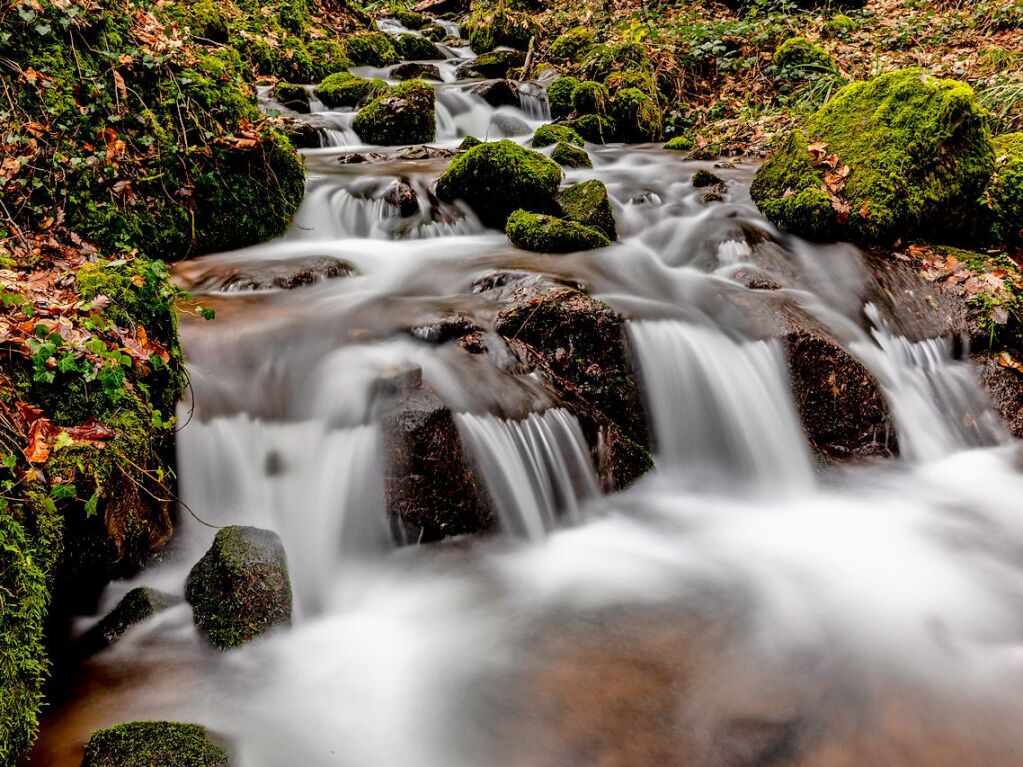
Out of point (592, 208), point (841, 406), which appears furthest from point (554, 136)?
point (841, 406)

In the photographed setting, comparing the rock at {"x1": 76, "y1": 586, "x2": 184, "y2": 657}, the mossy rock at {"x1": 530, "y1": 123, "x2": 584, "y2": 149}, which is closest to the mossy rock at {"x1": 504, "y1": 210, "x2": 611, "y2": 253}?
the mossy rock at {"x1": 530, "y1": 123, "x2": 584, "y2": 149}

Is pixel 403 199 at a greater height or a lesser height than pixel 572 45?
lesser

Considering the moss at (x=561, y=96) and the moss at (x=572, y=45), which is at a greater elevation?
the moss at (x=572, y=45)

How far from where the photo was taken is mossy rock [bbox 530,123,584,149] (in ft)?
34.0

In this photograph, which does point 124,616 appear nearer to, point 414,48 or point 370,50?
point 370,50

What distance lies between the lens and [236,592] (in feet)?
10.5

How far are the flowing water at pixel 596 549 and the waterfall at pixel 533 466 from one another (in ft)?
0.05

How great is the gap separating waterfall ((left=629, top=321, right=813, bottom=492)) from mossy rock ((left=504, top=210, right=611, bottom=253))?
1.51m

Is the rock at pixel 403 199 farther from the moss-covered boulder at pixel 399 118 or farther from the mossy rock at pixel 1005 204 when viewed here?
the mossy rock at pixel 1005 204

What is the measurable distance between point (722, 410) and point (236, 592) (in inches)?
151

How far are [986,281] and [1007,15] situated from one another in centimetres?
774

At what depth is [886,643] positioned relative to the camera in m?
3.34

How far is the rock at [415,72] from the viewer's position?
1369cm

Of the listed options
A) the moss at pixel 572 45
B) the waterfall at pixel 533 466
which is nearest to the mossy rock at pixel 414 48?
the moss at pixel 572 45
